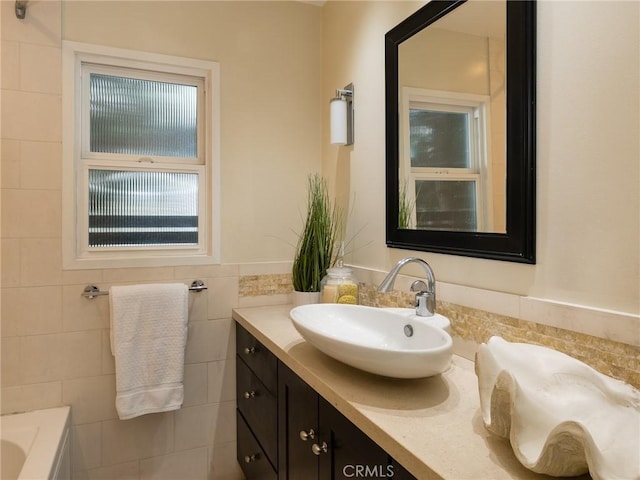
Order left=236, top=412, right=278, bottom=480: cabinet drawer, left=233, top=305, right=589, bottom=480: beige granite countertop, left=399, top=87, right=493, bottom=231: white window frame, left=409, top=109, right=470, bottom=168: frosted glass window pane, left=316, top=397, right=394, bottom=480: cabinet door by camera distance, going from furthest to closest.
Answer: left=236, top=412, right=278, bottom=480: cabinet drawer < left=409, top=109, right=470, bottom=168: frosted glass window pane < left=399, top=87, right=493, bottom=231: white window frame < left=316, top=397, right=394, bottom=480: cabinet door < left=233, top=305, right=589, bottom=480: beige granite countertop

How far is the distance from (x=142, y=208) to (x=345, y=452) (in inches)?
58.9

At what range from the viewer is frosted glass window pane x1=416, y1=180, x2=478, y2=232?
4.35ft

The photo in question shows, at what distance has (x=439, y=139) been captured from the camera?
145 cm

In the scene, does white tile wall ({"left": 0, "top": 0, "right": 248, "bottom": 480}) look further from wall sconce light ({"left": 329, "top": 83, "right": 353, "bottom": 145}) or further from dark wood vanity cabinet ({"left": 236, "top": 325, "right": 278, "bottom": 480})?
wall sconce light ({"left": 329, "top": 83, "right": 353, "bottom": 145})

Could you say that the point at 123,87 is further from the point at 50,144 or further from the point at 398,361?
the point at 398,361

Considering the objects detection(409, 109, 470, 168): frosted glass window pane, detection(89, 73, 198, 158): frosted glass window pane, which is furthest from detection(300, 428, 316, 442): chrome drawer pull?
detection(89, 73, 198, 158): frosted glass window pane

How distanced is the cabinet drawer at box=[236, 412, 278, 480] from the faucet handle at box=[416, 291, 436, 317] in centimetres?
82

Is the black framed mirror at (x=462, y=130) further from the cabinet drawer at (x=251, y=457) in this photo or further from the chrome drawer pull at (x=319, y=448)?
the cabinet drawer at (x=251, y=457)

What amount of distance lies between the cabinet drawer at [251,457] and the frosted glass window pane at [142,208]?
3.10ft

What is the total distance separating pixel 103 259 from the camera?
6.12 feet

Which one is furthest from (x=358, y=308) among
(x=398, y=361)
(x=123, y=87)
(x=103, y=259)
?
(x=123, y=87)

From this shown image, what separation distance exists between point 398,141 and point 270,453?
1306 millimetres

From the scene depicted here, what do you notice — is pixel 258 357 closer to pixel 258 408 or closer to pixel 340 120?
pixel 258 408

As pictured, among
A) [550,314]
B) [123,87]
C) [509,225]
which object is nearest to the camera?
[550,314]
